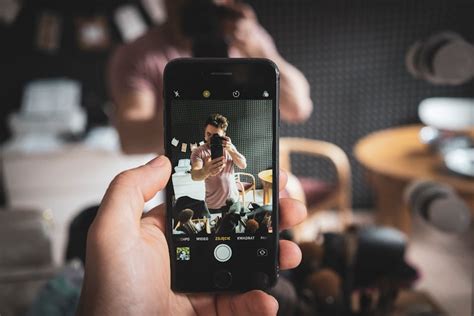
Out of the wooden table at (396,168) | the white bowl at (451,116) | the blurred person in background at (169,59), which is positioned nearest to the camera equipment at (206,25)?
the blurred person in background at (169,59)

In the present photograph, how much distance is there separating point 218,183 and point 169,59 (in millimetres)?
363

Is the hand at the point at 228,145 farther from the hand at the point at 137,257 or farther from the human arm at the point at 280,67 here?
the human arm at the point at 280,67

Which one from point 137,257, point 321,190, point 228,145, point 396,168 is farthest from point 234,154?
point 321,190

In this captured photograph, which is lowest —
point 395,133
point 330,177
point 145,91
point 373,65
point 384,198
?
point 330,177

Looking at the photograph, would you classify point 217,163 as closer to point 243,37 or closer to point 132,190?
point 132,190

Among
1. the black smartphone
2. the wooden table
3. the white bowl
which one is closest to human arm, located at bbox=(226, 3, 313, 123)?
the black smartphone

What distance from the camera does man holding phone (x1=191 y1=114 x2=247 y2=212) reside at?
0.42 m

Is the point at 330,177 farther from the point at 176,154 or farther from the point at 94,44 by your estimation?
the point at 176,154

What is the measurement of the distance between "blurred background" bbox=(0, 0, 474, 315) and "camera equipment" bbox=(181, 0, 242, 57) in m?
1.07

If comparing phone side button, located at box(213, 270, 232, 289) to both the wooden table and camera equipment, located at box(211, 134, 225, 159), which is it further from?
the wooden table

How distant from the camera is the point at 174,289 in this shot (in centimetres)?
48

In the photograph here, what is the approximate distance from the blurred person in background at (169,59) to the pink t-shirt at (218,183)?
2.8 inches

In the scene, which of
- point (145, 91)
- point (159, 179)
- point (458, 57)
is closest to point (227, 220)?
point (159, 179)

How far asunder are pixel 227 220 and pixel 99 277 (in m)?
0.11
